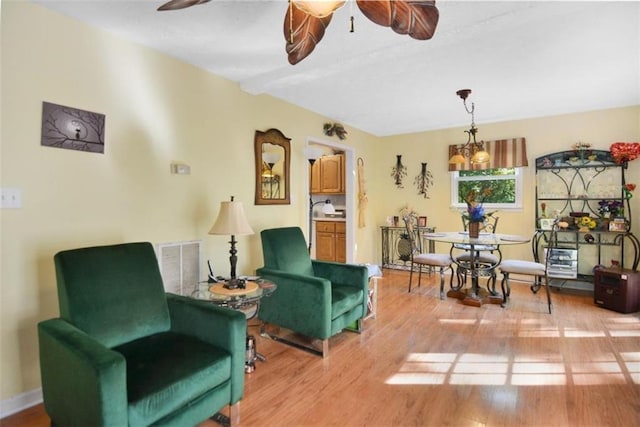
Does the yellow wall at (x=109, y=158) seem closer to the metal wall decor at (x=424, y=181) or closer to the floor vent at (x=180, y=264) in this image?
the floor vent at (x=180, y=264)

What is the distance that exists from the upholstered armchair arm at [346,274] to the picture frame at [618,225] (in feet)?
10.6

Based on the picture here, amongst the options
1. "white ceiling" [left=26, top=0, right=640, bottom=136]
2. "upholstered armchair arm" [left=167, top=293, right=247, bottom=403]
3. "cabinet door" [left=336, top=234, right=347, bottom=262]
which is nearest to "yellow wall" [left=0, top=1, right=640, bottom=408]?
"white ceiling" [left=26, top=0, right=640, bottom=136]

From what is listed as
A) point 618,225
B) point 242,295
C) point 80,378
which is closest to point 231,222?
point 242,295

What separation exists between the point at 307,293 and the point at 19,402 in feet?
6.05

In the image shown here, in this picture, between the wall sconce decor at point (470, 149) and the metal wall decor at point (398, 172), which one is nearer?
the wall sconce decor at point (470, 149)

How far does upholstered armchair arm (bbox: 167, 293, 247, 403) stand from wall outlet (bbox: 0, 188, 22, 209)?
1132 mm

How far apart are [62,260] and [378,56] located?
2.50 m

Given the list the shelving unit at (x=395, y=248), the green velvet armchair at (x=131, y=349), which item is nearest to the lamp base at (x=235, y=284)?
the green velvet armchair at (x=131, y=349)

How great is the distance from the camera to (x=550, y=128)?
443cm

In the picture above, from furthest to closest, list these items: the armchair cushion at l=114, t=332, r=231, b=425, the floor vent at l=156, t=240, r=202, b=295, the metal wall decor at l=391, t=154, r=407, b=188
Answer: the metal wall decor at l=391, t=154, r=407, b=188 → the floor vent at l=156, t=240, r=202, b=295 → the armchair cushion at l=114, t=332, r=231, b=425

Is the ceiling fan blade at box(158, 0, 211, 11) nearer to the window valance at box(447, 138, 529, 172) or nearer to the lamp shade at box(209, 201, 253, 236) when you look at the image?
the lamp shade at box(209, 201, 253, 236)

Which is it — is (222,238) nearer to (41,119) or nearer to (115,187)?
(115,187)

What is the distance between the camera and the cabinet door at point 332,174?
17.2ft

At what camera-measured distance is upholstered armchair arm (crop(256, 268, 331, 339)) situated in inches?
98.5
